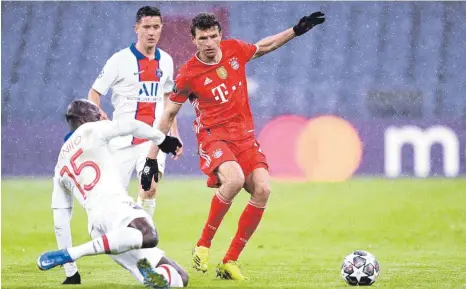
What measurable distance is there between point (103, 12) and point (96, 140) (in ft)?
64.9

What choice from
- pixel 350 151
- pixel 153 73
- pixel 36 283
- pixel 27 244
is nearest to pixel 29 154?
pixel 350 151

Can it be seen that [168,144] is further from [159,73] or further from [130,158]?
[159,73]

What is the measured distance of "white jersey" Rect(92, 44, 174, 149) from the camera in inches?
400

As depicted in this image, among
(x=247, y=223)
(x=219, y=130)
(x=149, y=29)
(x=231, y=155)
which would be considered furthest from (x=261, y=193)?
(x=149, y=29)

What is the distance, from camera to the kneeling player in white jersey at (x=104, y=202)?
6.80 meters

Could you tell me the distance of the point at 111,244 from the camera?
679 centimetres

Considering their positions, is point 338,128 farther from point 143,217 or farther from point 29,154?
point 143,217

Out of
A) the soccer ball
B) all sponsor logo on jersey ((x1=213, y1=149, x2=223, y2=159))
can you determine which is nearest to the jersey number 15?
all sponsor logo on jersey ((x1=213, y1=149, x2=223, y2=159))

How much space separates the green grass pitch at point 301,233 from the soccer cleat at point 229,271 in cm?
11

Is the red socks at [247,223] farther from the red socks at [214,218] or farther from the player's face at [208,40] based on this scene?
the player's face at [208,40]

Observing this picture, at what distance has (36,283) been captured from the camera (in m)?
8.07

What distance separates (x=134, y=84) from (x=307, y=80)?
1552 cm

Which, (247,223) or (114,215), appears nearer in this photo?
(114,215)

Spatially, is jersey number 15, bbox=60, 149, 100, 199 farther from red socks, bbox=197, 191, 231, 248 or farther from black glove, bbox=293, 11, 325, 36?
black glove, bbox=293, 11, 325, 36
